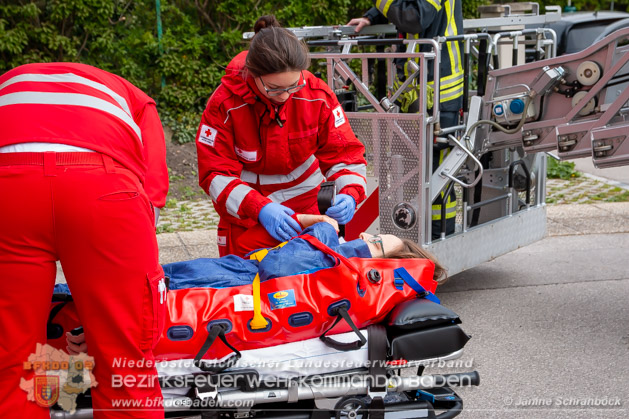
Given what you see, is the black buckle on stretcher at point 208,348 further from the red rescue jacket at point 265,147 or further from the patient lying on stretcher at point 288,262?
the red rescue jacket at point 265,147

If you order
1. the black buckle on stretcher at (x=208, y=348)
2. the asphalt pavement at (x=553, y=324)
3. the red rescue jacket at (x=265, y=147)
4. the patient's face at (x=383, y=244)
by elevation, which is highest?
the red rescue jacket at (x=265, y=147)

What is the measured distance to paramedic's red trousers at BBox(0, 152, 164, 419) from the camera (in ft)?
7.25

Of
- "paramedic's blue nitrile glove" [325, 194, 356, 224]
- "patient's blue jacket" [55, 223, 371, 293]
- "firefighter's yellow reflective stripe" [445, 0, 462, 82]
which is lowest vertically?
"patient's blue jacket" [55, 223, 371, 293]

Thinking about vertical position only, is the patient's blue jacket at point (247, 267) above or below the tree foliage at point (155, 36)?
below

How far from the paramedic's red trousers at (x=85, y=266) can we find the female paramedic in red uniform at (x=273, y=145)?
3.38ft

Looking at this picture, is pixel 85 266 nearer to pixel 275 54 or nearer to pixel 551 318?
pixel 275 54

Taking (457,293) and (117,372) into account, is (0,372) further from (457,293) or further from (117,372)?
(457,293)

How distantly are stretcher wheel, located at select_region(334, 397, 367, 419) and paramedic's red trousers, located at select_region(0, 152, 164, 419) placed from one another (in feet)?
2.29

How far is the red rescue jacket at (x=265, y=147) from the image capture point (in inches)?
136

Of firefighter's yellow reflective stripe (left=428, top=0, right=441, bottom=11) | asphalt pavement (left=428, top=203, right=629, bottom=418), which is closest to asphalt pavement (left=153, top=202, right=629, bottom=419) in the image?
asphalt pavement (left=428, top=203, right=629, bottom=418)

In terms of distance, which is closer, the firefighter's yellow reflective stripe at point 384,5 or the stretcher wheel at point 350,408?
the stretcher wheel at point 350,408

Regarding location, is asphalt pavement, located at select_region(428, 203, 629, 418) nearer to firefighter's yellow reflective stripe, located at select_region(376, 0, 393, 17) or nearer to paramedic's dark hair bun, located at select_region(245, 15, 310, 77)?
paramedic's dark hair bun, located at select_region(245, 15, 310, 77)

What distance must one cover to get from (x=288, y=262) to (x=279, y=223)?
1.56 ft

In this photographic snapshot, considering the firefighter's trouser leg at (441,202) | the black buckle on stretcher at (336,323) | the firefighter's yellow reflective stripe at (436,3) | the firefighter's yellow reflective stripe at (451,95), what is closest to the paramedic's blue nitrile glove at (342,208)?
the black buckle on stretcher at (336,323)
